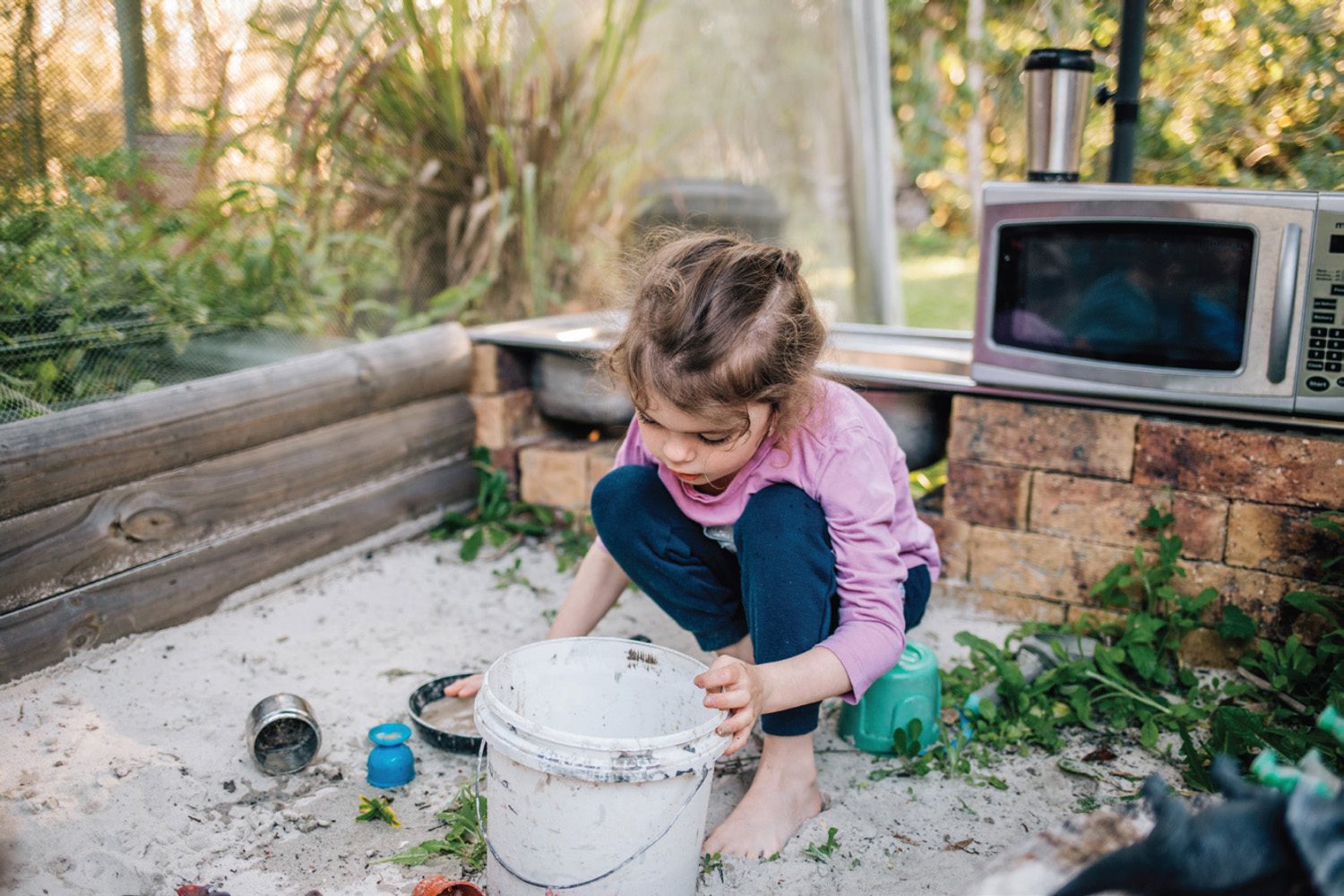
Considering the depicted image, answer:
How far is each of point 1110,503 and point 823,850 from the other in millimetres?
1013

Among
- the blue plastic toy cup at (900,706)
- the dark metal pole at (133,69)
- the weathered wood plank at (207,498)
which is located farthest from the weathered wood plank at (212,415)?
the blue plastic toy cup at (900,706)

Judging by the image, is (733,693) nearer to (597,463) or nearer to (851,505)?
(851,505)

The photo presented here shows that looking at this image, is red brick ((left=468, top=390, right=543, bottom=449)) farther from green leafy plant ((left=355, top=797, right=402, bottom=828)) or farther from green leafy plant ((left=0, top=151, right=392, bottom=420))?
green leafy plant ((left=355, top=797, right=402, bottom=828))

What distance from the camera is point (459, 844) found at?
1525 millimetres

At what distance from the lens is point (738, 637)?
1846 mm

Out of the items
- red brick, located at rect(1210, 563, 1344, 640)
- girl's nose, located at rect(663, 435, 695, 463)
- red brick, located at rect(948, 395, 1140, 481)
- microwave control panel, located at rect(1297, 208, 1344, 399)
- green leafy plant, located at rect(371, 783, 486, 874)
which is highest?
microwave control panel, located at rect(1297, 208, 1344, 399)

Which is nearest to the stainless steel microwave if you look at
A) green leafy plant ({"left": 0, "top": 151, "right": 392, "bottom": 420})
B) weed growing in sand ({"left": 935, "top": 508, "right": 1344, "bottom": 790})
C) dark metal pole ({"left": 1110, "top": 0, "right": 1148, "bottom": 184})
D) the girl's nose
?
weed growing in sand ({"left": 935, "top": 508, "right": 1344, "bottom": 790})

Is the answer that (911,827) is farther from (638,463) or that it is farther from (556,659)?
(638,463)

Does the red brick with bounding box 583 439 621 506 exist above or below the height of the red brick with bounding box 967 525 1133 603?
above

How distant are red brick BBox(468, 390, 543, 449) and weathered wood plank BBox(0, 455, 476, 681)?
10 cm

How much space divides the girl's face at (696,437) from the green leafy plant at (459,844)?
1.77 ft

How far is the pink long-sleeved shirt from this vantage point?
1520 millimetres

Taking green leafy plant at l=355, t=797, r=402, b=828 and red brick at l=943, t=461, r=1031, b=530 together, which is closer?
green leafy plant at l=355, t=797, r=402, b=828

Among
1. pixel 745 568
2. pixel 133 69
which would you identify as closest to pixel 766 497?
pixel 745 568
